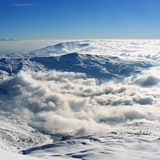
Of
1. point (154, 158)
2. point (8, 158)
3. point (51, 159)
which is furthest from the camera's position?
point (51, 159)

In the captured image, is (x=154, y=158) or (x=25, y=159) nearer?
(x=25, y=159)

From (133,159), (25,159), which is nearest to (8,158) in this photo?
(25,159)

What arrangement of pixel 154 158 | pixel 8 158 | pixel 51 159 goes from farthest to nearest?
pixel 51 159, pixel 154 158, pixel 8 158

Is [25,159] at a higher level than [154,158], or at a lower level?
higher

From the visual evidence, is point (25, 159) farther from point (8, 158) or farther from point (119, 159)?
point (119, 159)

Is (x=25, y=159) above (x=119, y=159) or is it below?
above

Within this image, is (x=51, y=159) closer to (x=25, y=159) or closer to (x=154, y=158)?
(x=154, y=158)

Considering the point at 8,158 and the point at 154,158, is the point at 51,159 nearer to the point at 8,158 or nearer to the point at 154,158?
the point at 154,158
